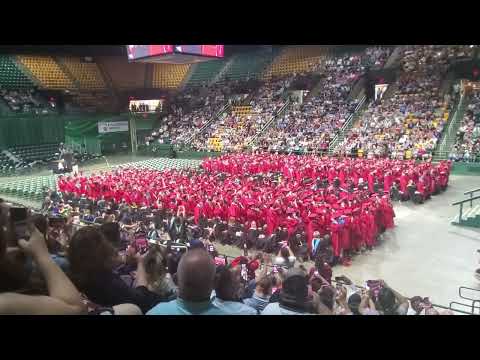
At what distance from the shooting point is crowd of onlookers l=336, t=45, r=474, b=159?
20.2m

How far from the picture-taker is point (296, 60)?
3184cm

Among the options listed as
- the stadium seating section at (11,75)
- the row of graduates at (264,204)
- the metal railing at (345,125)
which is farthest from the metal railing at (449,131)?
the stadium seating section at (11,75)

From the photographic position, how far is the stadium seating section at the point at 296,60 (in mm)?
30850

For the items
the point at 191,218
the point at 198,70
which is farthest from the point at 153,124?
the point at 191,218

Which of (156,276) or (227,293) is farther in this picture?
(156,276)

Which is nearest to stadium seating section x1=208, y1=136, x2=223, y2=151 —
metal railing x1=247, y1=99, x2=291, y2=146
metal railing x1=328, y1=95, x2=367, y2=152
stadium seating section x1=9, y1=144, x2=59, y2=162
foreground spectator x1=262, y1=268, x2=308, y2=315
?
metal railing x1=247, y1=99, x2=291, y2=146

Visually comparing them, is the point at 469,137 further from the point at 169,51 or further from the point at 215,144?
the point at 169,51

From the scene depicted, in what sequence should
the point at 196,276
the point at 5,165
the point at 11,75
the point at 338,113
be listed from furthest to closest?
the point at 11,75 < the point at 338,113 < the point at 5,165 < the point at 196,276

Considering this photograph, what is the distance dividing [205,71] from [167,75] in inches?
132

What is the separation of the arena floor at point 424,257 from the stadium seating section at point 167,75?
1073 inches

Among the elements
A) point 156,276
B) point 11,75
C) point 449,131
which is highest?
point 11,75

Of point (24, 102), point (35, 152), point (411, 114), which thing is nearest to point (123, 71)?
point (24, 102)

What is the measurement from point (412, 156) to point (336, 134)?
5.16 metres

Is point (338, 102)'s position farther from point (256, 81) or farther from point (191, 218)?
point (191, 218)
